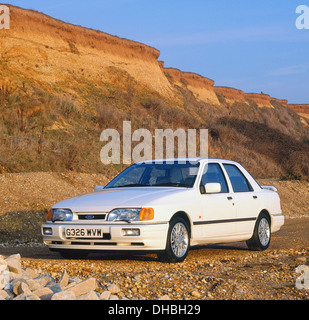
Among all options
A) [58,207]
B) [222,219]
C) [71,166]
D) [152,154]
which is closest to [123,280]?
[58,207]

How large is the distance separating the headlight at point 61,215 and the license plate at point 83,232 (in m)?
0.20

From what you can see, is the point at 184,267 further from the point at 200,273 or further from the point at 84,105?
the point at 84,105

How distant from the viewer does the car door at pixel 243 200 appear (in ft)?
31.6

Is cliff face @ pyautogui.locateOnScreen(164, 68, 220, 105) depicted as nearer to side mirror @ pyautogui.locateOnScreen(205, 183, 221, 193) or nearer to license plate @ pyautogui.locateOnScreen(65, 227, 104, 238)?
side mirror @ pyautogui.locateOnScreen(205, 183, 221, 193)

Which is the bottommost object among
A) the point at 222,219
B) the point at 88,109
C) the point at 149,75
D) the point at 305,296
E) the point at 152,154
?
the point at 305,296

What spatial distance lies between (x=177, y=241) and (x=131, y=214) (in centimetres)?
84

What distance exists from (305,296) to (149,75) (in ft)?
141

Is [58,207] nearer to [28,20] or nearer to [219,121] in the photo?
[28,20]

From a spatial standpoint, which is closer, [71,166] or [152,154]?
[71,166]

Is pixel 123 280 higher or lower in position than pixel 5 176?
lower

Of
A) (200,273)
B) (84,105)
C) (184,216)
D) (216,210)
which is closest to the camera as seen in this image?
(200,273)

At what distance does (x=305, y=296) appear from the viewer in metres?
5.92

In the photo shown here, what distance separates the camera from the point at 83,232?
7941mm

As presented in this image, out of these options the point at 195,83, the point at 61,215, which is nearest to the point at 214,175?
the point at 61,215
